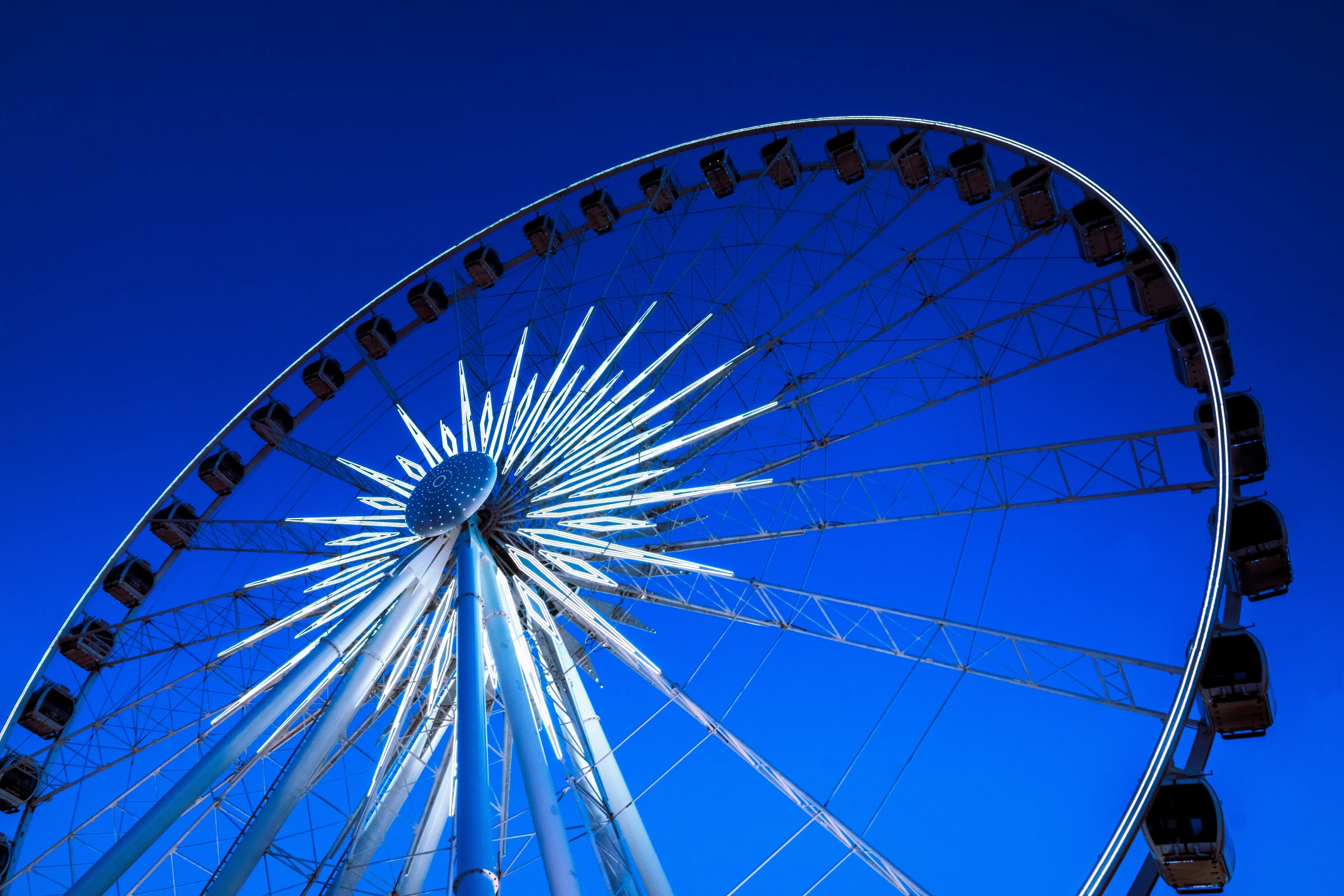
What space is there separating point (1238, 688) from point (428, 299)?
16562 millimetres

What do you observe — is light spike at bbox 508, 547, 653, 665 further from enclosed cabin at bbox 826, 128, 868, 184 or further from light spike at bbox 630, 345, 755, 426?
enclosed cabin at bbox 826, 128, 868, 184

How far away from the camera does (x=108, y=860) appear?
927cm

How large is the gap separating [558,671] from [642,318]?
261 inches

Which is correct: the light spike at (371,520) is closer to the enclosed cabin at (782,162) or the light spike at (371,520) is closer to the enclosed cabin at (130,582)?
the enclosed cabin at (130,582)

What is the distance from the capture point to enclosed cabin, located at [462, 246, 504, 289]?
21.4 meters

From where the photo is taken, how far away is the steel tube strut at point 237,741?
365 inches

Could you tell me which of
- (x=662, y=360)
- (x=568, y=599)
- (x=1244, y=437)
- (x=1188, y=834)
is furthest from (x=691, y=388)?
A: (x=1188, y=834)

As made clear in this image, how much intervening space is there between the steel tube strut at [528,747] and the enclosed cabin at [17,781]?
39.4 feet

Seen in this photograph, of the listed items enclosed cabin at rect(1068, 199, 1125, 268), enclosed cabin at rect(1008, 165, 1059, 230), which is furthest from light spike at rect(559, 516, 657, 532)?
enclosed cabin at rect(1068, 199, 1125, 268)

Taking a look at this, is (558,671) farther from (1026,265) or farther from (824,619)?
(1026,265)

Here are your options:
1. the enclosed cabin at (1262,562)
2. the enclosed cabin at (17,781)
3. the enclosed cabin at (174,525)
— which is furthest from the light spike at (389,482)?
the enclosed cabin at (1262,562)

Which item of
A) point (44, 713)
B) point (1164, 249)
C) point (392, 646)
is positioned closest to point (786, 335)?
point (1164, 249)

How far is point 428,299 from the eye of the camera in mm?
21453

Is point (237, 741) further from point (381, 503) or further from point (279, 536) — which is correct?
point (279, 536)
